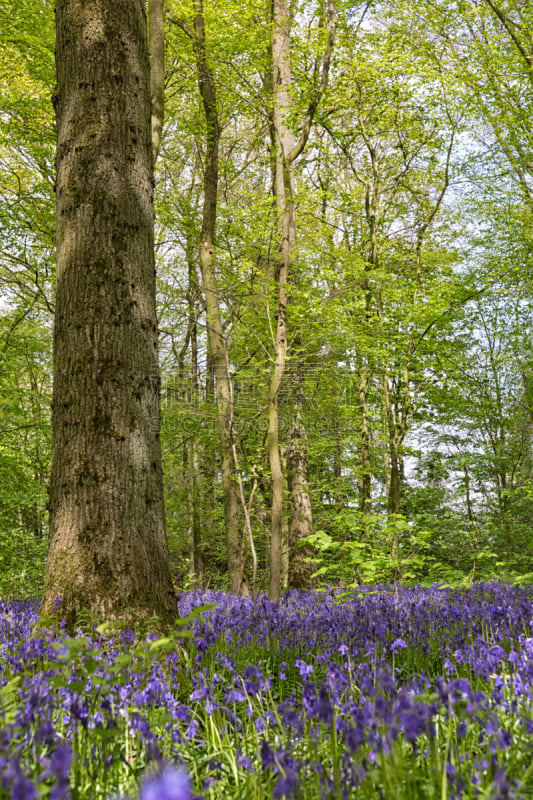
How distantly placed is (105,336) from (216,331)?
4856mm

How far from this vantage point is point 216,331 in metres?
8.04

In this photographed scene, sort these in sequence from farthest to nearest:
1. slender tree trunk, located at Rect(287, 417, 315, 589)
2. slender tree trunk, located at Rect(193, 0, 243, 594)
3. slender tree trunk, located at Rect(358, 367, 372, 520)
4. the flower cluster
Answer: slender tree trunk, located at Rect(358, 367, 372, 520) → slender tree trunk, located at Rect(287, 417, 315, 589) → slender tree trunk, located at Rect(193, 0, 243, 594) → the flower cluster

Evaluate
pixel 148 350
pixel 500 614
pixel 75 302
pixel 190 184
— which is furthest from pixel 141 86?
pixel 190 184

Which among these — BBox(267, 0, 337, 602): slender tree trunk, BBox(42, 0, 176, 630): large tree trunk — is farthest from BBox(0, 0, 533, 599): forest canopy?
BBox(42, 0, 176, 630): large tree trunk

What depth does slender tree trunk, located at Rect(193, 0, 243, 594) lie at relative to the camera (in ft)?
26.1

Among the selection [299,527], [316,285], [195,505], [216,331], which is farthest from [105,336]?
[195,505]

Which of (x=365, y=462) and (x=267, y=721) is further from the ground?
(x=365, y=462)

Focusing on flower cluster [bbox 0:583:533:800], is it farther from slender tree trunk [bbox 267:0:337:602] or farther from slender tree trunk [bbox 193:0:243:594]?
slender tree trunk [bbox 193:0:243:594]

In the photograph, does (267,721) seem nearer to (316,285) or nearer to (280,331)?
(280,331)

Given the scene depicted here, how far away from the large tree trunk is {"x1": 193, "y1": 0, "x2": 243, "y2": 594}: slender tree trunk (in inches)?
161

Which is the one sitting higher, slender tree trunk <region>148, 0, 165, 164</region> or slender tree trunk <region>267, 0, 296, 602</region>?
slender tree trunk <region>148, 0, 165, 164</region>

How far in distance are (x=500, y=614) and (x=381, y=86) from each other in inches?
393

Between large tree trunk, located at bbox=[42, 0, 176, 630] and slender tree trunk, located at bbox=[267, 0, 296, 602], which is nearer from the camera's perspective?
large tree trunk, located at bbox=[42, 0, 176, 630]

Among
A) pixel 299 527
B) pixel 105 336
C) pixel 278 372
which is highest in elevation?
pixel 278 372
